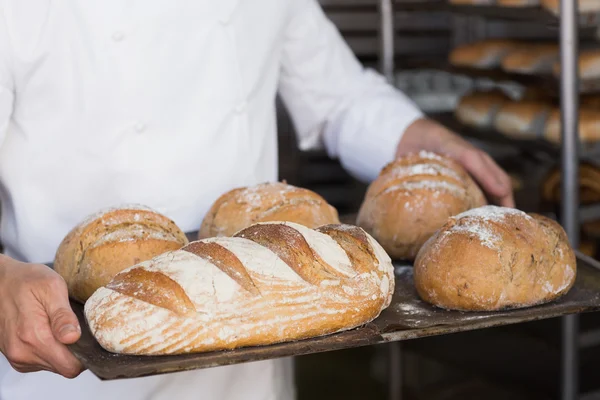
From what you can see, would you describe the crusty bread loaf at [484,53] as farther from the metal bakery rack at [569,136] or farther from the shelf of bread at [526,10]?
the metal bakery rack at [569,136]

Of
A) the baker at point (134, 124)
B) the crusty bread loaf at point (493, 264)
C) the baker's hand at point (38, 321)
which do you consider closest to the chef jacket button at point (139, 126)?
the baker at point (134, 124)

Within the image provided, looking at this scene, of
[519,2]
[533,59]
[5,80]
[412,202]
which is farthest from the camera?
[533,59]

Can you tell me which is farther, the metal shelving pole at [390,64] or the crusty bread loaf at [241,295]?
the metal shelving pole at [390,64]

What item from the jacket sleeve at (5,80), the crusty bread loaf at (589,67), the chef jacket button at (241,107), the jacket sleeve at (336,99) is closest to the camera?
the jacket sleeve at (5,80)

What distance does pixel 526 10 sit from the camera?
275 cm

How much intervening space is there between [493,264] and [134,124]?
809mm

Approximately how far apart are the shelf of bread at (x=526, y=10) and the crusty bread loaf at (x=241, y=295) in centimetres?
159

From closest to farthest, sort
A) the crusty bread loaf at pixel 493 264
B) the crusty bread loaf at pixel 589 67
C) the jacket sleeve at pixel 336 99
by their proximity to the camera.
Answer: the crusty bread loaf at pixel 493 264, the jacket sleeve at pixel 336 99, the crusty bread loaf at pixel 589 67

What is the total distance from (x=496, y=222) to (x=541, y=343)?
1808 mm

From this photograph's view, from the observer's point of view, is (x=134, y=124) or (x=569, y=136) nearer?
(x=134, y=124)

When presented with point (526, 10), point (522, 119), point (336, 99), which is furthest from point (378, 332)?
point (522, 119)

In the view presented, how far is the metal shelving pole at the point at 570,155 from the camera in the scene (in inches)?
98.7

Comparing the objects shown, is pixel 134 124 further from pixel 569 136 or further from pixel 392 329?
pixel 569 136

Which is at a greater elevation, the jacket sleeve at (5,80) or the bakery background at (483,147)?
the jacket sleeve at (5,80)
